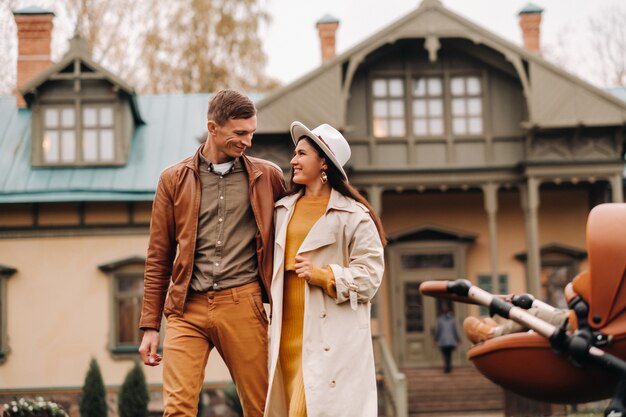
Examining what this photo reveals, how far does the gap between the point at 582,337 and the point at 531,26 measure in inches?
748

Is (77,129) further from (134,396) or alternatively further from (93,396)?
(134,396)

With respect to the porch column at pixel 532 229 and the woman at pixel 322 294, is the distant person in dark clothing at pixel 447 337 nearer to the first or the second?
the porch column at pixel 532 229

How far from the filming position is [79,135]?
19406mm

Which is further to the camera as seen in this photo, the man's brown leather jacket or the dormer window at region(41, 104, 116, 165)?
the dormer window at region(41, 104, 116, 165)

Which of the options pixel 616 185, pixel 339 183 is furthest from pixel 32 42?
pixel 339 183

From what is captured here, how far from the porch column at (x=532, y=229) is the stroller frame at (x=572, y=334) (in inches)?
523

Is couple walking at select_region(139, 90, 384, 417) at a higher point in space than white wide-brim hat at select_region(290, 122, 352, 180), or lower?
lower

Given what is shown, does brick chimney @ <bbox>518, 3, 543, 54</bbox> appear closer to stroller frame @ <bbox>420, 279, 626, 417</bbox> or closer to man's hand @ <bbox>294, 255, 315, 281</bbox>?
stroller frame @ <bbox>420, 279, 626, 417</bbox>

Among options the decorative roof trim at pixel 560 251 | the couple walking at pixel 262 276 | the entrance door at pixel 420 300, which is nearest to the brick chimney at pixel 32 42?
the entrance door at pixel 420 300

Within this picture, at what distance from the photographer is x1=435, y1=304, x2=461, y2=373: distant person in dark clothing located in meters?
18.4

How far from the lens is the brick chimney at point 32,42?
21438 millimetres

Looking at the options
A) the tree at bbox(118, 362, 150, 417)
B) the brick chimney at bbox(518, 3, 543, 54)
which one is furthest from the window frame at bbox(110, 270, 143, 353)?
the brick chimney at bbox(518, 3, 543, 54)

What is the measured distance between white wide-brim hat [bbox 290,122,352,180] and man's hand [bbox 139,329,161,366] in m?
1.37

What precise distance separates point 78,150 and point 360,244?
50.5 feet
